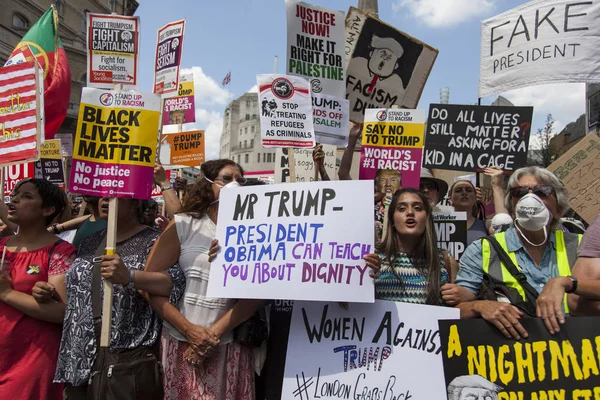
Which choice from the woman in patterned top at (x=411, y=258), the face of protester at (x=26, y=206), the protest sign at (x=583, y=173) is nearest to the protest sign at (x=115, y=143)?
the face of protester at (x=26, y=206)

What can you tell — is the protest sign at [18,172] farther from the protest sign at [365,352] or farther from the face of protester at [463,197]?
the face of protester at [463,197]

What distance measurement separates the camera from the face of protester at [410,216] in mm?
3084

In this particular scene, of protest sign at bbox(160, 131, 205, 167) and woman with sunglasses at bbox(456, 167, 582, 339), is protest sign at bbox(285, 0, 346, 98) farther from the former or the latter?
protest sign at bbox(160, 131, 205, 167)

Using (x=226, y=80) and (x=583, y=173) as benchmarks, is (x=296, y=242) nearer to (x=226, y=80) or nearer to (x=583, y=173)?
(x=583, y=173)

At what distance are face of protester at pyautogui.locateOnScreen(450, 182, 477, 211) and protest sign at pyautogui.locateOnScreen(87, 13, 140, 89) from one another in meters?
3.24

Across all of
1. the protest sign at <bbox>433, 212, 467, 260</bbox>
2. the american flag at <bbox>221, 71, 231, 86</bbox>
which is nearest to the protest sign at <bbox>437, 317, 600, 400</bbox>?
the protest sign at <bbox>433, 212, 467, 260</bbox>

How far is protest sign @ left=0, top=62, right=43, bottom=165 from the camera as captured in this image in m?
3.88

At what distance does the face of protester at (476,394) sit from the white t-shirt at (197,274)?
142 cm

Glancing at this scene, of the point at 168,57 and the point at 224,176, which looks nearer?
the point at 224,176

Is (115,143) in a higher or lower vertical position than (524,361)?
higher

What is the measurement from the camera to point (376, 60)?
6.18 metres

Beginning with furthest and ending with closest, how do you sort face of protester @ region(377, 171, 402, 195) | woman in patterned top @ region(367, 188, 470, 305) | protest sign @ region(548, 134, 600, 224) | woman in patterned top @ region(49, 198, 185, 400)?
face of protester @ region(377, 171, 402, 195) < protest sign @ region(548, 134, 600, 224) < woman in patterned top @ region(49, 198, 185, 400) < woman in patterned top @ region(367, 188, 470, 305)

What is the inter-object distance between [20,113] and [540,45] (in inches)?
181

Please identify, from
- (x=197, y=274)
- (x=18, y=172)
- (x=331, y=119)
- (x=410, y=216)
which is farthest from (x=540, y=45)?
(x=18, y=172)
